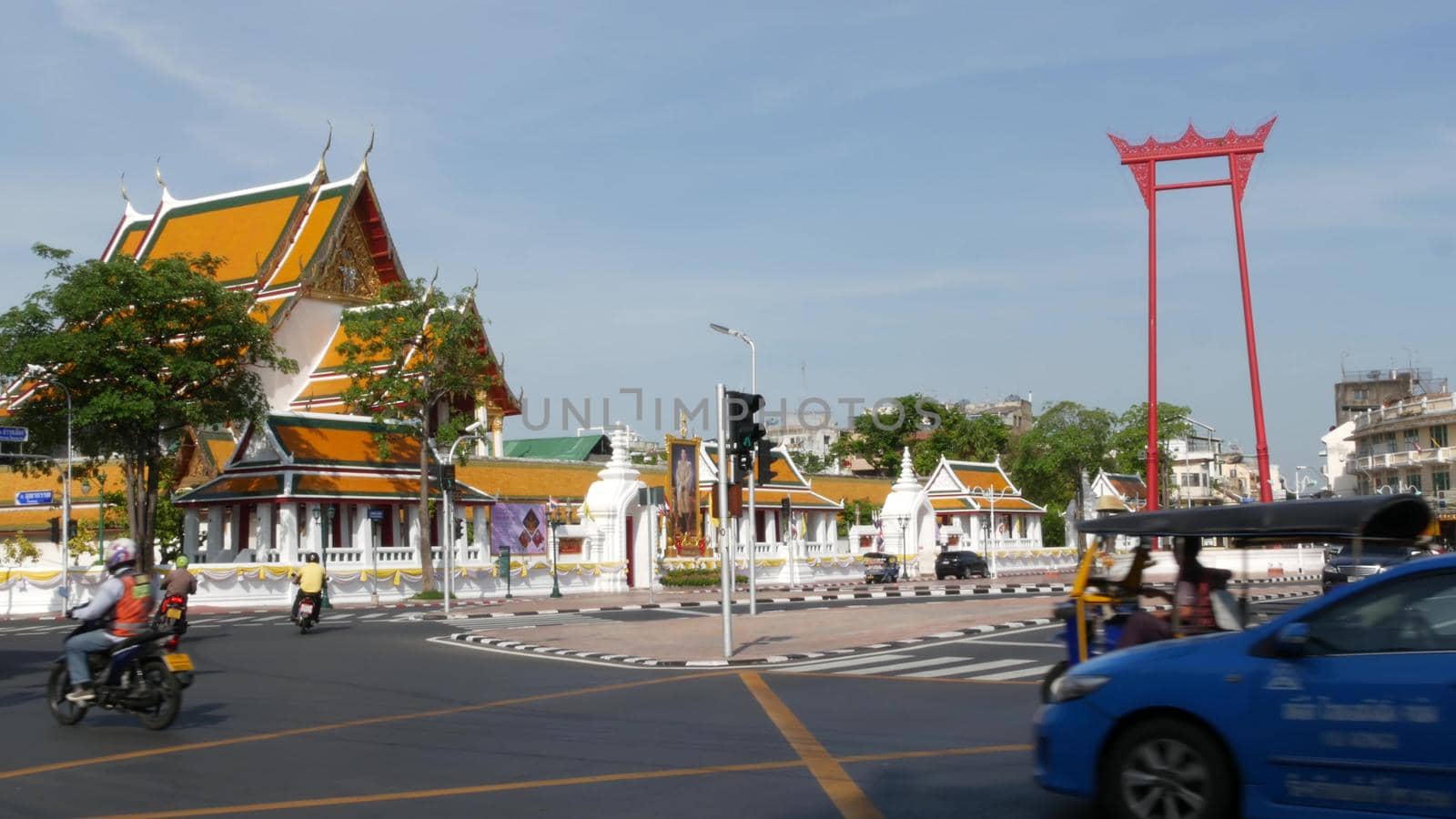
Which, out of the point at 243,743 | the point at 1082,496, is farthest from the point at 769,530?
the point at 243,743

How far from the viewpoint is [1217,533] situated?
9.22m

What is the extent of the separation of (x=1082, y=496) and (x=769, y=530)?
924 inches

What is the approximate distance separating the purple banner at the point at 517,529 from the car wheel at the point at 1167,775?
136 ft

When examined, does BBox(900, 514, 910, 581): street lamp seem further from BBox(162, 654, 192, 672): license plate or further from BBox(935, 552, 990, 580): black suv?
BBox(162, 654, 192, 672): license plate

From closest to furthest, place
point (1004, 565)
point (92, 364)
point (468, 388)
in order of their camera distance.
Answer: point (92, 364)
point (468, 388)
point (1004, 565)

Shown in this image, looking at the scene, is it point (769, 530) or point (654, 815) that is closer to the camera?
point (654, 815)

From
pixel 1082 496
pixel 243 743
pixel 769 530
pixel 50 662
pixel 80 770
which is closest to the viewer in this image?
pixel 80 770

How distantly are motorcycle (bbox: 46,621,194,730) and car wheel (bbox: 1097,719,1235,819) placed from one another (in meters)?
7.74

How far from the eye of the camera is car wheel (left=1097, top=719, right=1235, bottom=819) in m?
6.50

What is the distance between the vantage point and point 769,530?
5394 cm

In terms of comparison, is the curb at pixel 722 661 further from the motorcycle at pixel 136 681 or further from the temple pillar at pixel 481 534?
the temple pillar at pixel 481 534

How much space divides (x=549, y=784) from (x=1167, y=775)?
3.76m

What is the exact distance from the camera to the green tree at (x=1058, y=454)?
2744 inches

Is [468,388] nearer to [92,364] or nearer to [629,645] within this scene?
[92,364]
